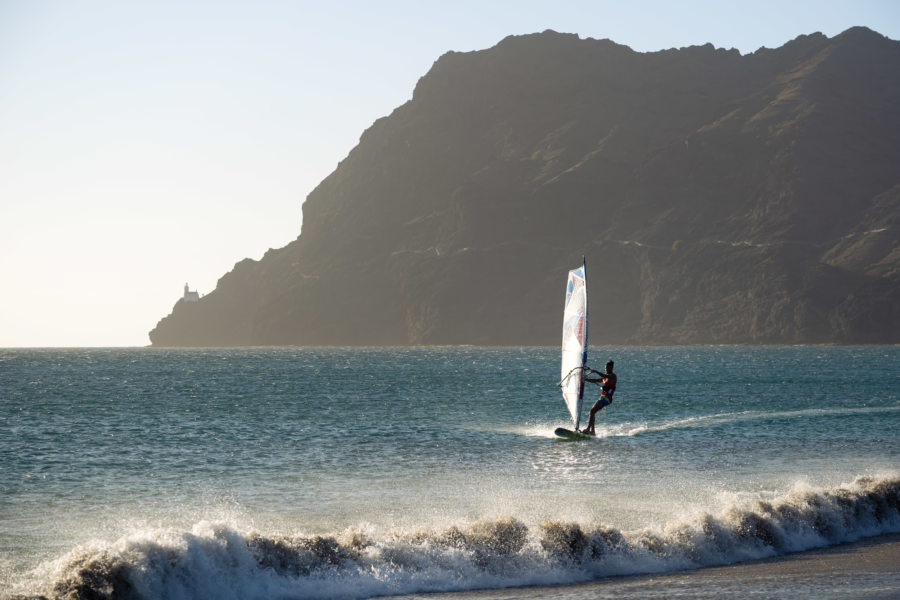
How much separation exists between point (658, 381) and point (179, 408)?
47189 mm

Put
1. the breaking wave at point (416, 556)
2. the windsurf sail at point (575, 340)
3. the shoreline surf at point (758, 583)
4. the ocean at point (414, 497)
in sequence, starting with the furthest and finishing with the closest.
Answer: the windsurf sail at point (575, 340)
the ocean at point (414, 497)
the shoreline surf at point (758, 583)
the breaking wave at point (416, 556)

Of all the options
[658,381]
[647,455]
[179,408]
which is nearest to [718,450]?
[647,455]

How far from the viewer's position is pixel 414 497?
75.0 ft

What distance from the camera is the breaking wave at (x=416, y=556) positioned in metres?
14.1

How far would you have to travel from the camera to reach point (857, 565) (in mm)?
16109

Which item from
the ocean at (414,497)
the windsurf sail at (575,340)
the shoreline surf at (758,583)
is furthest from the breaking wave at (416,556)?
the windsurf sail at (575,340)

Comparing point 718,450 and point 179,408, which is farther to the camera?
point 179,408

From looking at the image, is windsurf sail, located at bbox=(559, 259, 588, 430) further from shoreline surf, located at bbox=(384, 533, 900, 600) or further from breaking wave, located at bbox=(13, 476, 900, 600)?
shoreline surf, located at bbox=(384, 533, 900, 600)

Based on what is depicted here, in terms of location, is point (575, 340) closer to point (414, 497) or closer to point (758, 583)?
point (414, 497)

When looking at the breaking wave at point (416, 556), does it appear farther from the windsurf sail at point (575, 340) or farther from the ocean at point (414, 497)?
the windsurf sail at point (575, 340)

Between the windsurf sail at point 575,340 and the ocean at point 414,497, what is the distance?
2072mm

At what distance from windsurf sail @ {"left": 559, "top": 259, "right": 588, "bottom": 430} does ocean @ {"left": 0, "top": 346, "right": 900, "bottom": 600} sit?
6.80ft

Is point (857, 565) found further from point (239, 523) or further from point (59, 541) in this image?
point (59, 541)

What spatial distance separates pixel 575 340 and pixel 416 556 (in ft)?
60.6
